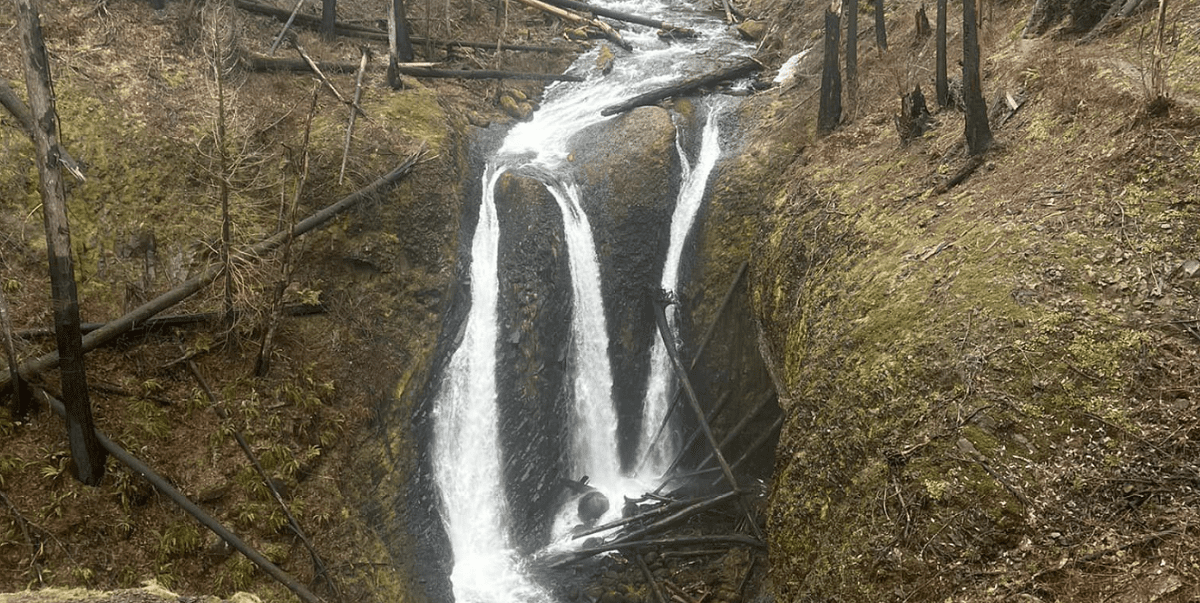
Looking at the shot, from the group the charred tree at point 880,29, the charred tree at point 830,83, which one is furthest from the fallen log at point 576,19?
the charred tree at point 830,83

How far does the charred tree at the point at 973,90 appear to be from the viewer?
1034 centimetres

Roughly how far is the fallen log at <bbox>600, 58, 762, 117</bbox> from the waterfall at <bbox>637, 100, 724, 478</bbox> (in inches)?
88.6

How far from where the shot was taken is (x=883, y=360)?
9.40 m

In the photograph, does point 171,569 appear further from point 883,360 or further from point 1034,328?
point 1034,328

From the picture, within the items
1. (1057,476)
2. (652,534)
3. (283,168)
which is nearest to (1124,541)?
(1057,476)

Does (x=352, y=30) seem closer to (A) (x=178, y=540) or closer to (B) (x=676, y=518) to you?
(A) (x=178, y=540)

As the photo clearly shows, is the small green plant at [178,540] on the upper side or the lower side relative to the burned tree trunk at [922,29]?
lower

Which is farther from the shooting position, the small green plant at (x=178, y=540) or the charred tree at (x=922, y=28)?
the charred tree at (x=922, y=28)

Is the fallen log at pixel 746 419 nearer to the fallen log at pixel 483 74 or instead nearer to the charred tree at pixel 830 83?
the charred tree at pixel 830 83

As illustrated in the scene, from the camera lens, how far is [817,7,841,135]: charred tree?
14.8 m

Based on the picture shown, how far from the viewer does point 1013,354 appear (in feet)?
26.5

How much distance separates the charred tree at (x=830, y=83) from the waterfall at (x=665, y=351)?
2745mm

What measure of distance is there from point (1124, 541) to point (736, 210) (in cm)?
1035

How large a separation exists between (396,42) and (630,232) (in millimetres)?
8098
